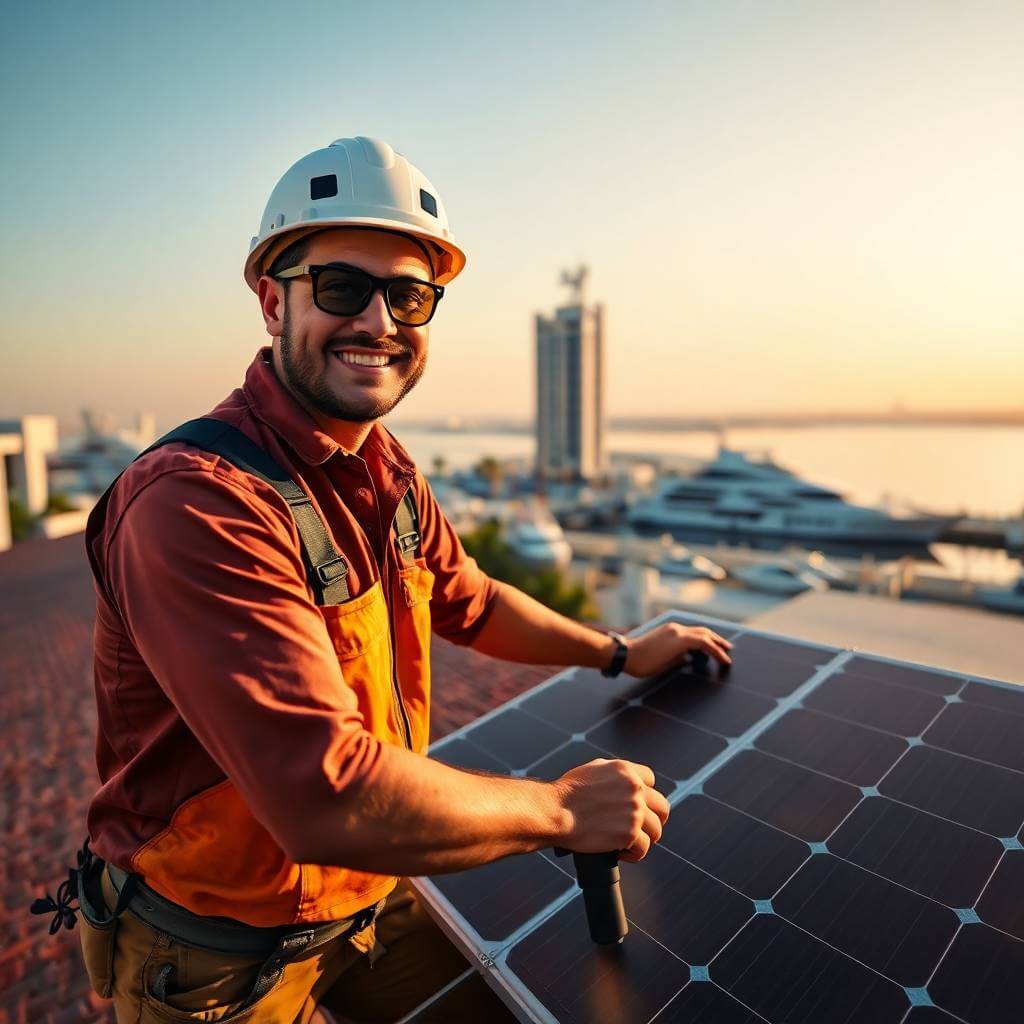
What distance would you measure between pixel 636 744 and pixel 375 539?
1.64m

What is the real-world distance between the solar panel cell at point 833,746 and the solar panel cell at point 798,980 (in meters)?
0.87

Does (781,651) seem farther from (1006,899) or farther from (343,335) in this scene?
(343,335)

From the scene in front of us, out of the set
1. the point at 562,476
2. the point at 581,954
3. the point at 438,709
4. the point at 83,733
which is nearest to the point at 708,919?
the point at 581,954

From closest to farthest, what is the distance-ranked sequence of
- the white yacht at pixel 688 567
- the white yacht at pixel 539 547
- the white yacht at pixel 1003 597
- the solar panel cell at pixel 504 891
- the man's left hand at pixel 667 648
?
the solar panel cell at pixel 504 891, the man's left hand at pixel 667 648, the white yacht at pixel 1003 597, the white yacht at pixel 688 567, the white yacht at pixel 539 547

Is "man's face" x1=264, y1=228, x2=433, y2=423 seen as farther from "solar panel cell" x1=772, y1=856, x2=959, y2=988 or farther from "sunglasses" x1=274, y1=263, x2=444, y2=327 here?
"solar panel cell" x1=772, y1=856, x2=959, y2=988

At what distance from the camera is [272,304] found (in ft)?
7.39

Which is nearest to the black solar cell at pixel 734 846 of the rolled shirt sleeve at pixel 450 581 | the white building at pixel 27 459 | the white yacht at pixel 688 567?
the rolled shirt sleeve at pixel 450 581

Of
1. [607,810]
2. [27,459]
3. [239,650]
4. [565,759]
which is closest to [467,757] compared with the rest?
[565,759]

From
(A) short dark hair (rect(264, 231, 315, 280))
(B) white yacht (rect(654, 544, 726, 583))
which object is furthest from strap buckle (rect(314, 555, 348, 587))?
(B) white yacht (rect(654, 544, 726, 583))

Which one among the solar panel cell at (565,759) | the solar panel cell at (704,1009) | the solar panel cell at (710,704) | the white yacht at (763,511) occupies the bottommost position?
the white yacht at (763,511)

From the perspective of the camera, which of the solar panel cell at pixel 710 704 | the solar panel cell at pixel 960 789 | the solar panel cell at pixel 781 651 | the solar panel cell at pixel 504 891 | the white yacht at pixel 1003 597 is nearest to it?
the solar panel cell at pixel 504 891

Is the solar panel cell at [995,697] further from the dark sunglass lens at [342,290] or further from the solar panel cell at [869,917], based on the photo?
the dark sunglass lens at [342,290]

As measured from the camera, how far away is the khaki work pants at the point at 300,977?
2.05 meters

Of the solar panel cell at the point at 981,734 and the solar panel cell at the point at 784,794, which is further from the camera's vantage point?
the solar panel cell at the point at 981,734
